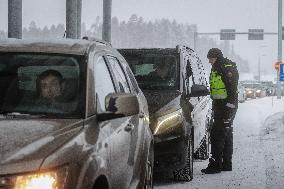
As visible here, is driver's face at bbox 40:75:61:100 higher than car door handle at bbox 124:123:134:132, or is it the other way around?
driver's face at bbox 40:75:61:100

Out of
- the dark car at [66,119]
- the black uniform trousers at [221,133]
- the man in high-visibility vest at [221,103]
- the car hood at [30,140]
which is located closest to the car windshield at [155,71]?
the man in high-visibility vest at [221,103]

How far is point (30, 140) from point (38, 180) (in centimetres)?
32

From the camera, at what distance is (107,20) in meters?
22.2

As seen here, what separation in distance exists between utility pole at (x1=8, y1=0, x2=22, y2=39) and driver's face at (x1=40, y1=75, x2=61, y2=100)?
851cm

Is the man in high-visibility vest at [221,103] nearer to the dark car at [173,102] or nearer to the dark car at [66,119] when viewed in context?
the dark car at [173,102]

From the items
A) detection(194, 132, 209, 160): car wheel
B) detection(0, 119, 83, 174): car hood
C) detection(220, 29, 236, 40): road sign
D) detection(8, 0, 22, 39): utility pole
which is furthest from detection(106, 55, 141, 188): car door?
detection(220, 29, 236, 40): road sign

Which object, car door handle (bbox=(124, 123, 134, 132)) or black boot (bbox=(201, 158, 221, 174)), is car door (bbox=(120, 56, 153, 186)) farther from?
black boot (bbox=(201, 158, 221, 174))

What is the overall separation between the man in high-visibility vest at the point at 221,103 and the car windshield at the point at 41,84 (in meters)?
5.27

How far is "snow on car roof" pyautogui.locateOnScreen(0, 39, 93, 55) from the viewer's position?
495cm

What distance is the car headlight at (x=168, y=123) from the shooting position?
816cm

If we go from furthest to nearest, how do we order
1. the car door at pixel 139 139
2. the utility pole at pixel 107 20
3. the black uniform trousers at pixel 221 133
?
1. the utility pole at pixel 107 20
2. the black uniform trousers at pixel 221 133
3. the car door at pixel 139 139

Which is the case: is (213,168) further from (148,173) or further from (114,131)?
(114,131)

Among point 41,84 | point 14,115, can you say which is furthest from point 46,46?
point 14,115

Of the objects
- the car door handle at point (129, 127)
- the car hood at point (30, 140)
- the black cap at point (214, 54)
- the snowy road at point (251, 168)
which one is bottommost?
the snowy road at point (251, 168)
